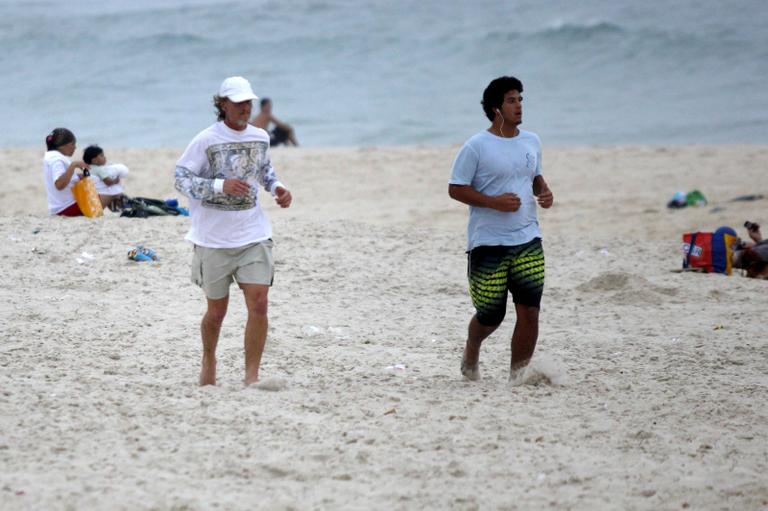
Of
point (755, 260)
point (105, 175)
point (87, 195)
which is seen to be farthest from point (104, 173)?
point (755, 260)

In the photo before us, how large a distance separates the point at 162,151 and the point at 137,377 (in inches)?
519

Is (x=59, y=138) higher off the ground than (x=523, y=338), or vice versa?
(x=59, y=138)

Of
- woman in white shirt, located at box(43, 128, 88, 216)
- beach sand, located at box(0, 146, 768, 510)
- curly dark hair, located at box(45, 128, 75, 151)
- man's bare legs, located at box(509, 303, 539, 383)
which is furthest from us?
curly dark hair, located at box(45, 128, 75, 151)

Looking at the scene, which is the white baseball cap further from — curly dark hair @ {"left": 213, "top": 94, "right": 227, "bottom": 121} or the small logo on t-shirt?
the small logo on t-shirt

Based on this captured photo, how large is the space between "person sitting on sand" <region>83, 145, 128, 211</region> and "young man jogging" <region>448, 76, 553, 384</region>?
6.12 meters

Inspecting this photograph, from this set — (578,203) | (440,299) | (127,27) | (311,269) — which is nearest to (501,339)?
(440,299)

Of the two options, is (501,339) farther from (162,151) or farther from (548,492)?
(162,151)

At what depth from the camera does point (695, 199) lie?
13219 mm

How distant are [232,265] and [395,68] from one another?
3002 cm

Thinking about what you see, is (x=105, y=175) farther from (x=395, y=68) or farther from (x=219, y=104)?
(x=395, y=68)

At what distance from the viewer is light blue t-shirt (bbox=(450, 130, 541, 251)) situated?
5.23m

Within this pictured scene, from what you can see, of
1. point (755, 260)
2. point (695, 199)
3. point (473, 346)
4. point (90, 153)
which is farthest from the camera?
point (695, 199)

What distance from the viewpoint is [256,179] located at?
5094 mm

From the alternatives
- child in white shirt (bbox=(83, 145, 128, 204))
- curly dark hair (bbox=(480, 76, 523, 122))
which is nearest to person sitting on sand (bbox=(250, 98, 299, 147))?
child in white shirt (bbox=(83, 145, 128, 204))
